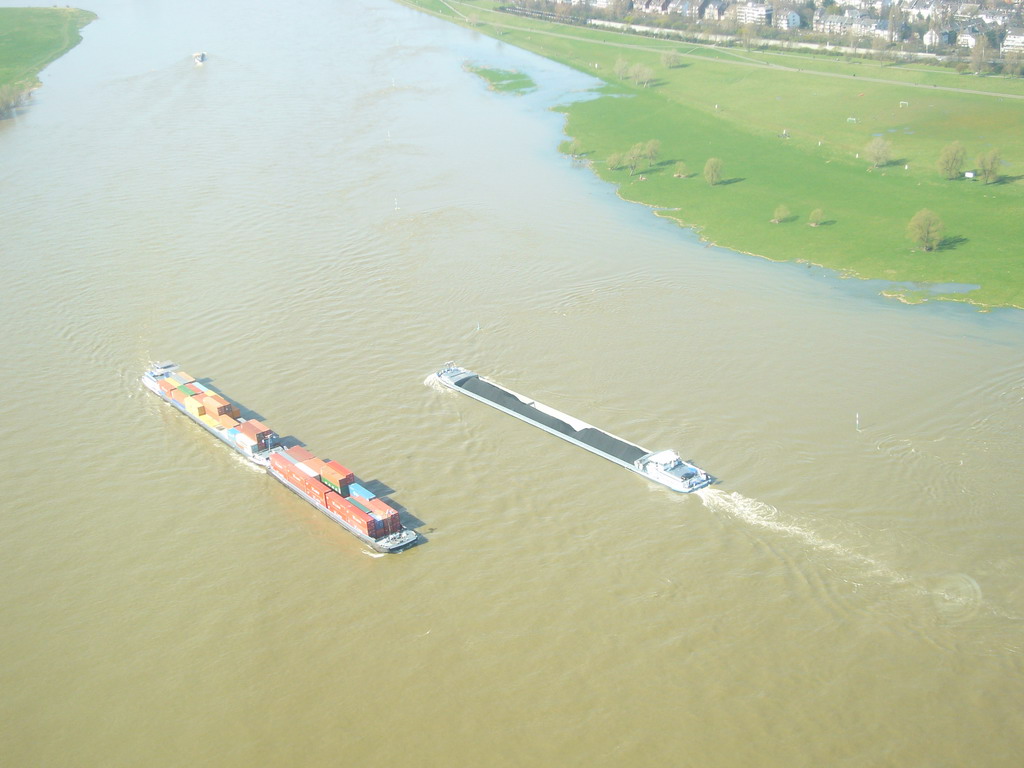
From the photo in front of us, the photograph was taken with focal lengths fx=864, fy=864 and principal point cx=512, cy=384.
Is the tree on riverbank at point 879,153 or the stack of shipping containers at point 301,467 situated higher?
the tree on riverbank at point 879,153

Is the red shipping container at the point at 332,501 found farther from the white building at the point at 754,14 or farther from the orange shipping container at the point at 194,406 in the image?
the white building at the point at 754,14

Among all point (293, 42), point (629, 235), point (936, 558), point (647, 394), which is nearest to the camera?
point (936, 558)

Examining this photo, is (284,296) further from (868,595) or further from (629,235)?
(868,595)

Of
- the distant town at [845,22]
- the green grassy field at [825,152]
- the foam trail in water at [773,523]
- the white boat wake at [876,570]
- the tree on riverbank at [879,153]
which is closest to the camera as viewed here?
the white boat wake at [876,570]

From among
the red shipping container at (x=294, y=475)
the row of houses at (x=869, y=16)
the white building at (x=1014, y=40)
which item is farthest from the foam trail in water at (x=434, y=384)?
the white building at (x=1014, y=40)

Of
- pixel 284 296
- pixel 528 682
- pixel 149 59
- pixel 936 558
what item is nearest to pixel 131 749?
pixel 528 682

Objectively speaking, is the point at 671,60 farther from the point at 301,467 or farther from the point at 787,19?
the point at 301,467
